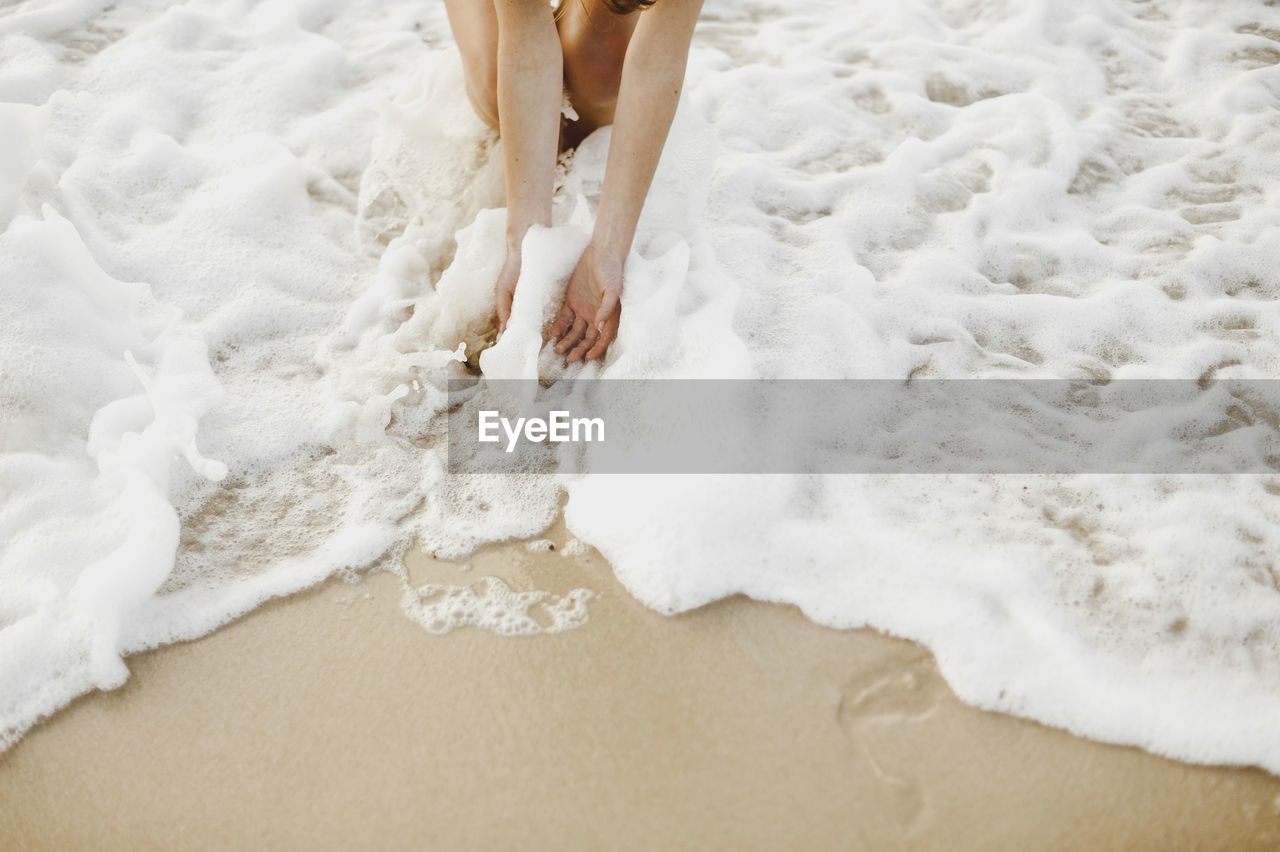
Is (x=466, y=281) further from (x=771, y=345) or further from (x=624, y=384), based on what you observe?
(x=771, y=345)

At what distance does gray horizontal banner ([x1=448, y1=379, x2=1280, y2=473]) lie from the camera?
1750mm

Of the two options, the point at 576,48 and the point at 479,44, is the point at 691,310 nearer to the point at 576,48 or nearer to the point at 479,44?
the point at 576,48

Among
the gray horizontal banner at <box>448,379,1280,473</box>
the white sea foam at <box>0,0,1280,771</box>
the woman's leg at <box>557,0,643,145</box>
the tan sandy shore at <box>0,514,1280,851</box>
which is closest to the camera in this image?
the tan sandy shore at <box>0,514,1280,851</box>

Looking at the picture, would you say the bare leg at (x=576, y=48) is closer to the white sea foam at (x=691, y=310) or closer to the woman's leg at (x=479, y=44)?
the woman's leg at (x=479, y=44)

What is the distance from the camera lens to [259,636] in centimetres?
149

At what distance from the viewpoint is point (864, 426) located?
1848 millimetres

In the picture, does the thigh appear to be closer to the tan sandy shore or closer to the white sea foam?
the white sea foam

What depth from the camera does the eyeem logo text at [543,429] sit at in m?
1.83

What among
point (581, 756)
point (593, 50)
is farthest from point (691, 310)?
point (581, 756)

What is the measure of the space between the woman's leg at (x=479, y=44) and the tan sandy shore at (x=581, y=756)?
1.35 m

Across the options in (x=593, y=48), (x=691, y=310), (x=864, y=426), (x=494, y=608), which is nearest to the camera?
(x=494, y=608)

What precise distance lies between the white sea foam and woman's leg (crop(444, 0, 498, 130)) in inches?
6.2

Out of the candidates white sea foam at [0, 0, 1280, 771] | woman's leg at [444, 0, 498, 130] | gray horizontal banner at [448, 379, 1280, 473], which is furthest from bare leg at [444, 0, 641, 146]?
gray horizontal banner at [448, 379, 1280, 473]

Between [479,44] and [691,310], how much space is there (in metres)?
0.84
